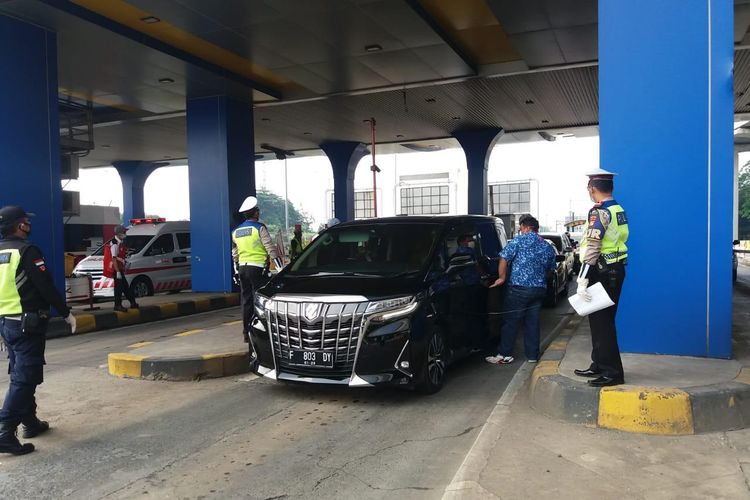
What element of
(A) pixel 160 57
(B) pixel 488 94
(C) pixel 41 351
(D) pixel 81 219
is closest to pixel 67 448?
(C) pixel 41 351

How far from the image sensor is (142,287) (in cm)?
1446

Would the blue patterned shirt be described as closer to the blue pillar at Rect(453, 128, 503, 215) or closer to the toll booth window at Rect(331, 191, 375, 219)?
the blue pillar at Rect(453, 128, 503, 215)

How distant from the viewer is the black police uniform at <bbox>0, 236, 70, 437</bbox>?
4383 millimetres

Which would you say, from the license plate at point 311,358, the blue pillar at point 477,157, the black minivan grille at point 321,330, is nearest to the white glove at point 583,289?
the black minivan grille at point 321,330

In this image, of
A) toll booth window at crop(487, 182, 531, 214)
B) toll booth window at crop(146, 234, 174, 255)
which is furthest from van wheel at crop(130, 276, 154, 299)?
toll booth window at crop(487, 182, 531, 214)

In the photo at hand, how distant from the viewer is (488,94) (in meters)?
15.4

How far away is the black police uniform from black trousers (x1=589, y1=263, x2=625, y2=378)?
4117mm

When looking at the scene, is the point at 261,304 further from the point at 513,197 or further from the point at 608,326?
the point at 513,197

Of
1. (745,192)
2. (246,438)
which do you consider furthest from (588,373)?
(745,192)

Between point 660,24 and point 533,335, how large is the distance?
3.46 metres

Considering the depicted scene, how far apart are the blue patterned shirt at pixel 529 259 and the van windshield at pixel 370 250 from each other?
0.98m

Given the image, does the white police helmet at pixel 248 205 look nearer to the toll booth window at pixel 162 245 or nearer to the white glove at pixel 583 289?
the white glove at pixel 583 289

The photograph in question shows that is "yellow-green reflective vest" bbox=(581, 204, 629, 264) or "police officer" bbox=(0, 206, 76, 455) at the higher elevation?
"yellow-green reflective vest" bbox=(581, 204, 629, 264)

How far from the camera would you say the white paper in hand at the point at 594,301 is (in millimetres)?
4621
